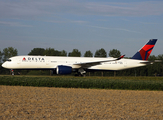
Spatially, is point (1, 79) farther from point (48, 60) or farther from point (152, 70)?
point (152, 70)

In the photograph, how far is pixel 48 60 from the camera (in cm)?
3606

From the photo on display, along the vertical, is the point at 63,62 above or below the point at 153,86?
above

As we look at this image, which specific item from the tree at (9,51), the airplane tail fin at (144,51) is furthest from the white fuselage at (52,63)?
the tree at (9,51)

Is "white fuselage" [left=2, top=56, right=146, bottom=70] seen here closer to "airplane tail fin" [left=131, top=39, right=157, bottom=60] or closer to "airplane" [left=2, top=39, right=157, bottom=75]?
"airplane" [left=2, top=39, right=157, bottom=75]

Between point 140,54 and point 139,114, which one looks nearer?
point 139,114

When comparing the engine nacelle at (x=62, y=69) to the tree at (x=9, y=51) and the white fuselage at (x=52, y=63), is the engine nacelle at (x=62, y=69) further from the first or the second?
the tree at (x=9, y=51)

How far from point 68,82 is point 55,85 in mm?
1389

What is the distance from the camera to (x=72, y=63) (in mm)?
37406

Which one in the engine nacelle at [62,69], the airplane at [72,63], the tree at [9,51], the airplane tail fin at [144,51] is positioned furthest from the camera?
the tree at [9,51]

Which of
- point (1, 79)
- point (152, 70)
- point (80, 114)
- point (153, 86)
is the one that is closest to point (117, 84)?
point (153, 86)

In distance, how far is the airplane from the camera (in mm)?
35062

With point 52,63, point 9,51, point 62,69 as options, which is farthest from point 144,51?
point 9,51

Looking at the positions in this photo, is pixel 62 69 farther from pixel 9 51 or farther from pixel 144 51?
pixel 9 51

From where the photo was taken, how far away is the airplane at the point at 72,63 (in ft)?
115
